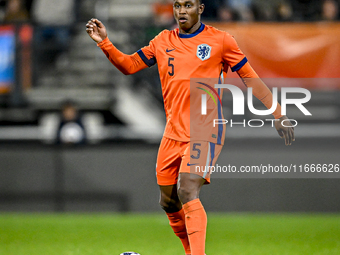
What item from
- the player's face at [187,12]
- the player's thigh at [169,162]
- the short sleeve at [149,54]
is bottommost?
the player's thigh at [169,162]

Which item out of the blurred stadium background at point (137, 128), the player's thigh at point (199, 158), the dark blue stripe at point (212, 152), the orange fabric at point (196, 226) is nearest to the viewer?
the orange fabric at point (196, 226)

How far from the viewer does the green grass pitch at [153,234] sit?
6.46m

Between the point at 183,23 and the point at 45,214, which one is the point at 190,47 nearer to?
the point at 183,23

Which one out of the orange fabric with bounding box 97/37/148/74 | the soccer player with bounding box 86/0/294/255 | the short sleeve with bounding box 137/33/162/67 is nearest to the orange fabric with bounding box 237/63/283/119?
the soccer player with bounding box 86/0/294/255

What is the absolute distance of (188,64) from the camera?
15.5 feet

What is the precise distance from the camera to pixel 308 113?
A: 33.5 feet

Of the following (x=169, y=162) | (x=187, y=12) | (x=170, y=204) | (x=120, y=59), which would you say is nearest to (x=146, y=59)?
(x=120, y=59)

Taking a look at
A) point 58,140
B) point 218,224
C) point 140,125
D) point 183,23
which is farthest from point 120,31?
point 183,23

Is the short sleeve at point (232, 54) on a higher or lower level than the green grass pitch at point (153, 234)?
higher

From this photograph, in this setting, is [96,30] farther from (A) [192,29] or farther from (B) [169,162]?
(B) [169,162]

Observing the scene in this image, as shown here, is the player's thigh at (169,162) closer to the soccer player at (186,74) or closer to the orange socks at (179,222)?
the soccer player at (186,74)

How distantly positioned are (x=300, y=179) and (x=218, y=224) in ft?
5.78

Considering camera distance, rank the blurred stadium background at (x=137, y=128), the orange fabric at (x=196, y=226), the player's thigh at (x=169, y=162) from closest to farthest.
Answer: the orange fabric at (x=196, y=226) → the player's thigh at (x=169, y=162) → the blurred stadium background at (x=137, y=128)

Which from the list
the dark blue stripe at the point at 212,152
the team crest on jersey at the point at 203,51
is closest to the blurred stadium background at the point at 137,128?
the dark blue stripe at the point at 212,152
